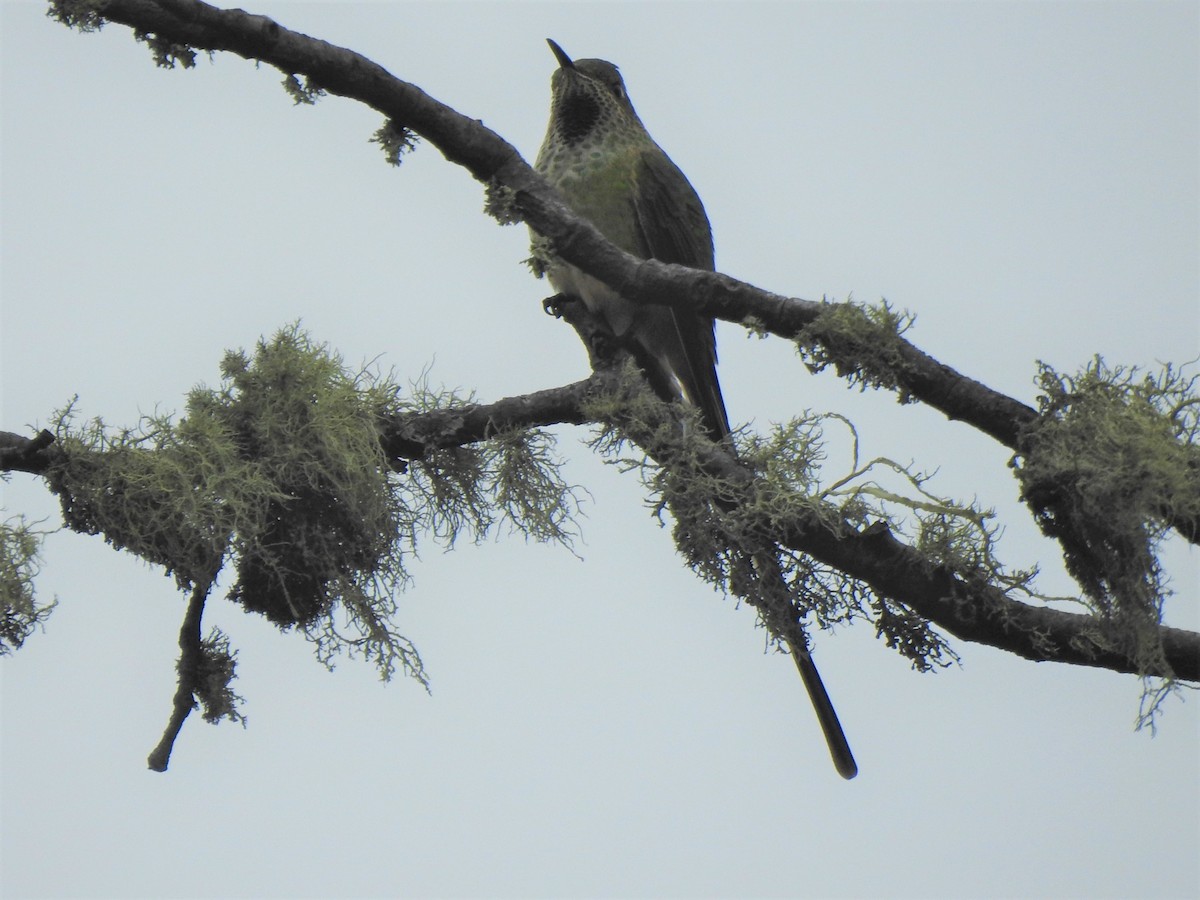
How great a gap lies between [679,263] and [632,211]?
0.19 m

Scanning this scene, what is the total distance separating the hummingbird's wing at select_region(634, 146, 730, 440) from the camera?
347 centimetres

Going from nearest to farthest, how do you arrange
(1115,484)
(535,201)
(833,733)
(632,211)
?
1. (1115,484)
2. (535,201)
3. (833,733)
4. (632,211)

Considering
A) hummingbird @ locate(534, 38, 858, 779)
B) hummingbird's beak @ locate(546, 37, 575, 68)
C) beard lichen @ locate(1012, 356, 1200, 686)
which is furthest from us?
hummingbird's beak @ locate(546, 37, 575, 68)

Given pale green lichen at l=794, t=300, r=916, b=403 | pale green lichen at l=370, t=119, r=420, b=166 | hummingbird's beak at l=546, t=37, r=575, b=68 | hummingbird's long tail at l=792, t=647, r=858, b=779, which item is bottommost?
hummingbird's long tail at l=792, t=647, r=858, b=779

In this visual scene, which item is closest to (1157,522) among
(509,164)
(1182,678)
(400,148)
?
(1182,678)

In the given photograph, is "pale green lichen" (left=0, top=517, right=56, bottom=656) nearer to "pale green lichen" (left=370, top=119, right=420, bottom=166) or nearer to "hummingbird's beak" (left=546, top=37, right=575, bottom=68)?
"pale green lichen" (left=370, top=119, right=420, bottom=166)

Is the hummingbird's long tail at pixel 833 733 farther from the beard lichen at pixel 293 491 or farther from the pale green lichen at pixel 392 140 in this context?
the pale green lichen at pixel 392 140

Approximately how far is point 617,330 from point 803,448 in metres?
1.15

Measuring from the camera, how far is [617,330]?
Answer: 3.38 metres

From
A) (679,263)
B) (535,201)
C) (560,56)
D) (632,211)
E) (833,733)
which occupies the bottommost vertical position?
(833,733)

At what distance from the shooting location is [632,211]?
144 inches

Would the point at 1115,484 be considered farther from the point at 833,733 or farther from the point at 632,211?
the point at 632,211

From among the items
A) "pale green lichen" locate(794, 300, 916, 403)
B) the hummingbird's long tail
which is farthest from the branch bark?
the hummingbird's long tail

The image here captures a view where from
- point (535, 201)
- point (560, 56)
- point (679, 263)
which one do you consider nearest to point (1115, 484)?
point (535, 201)
